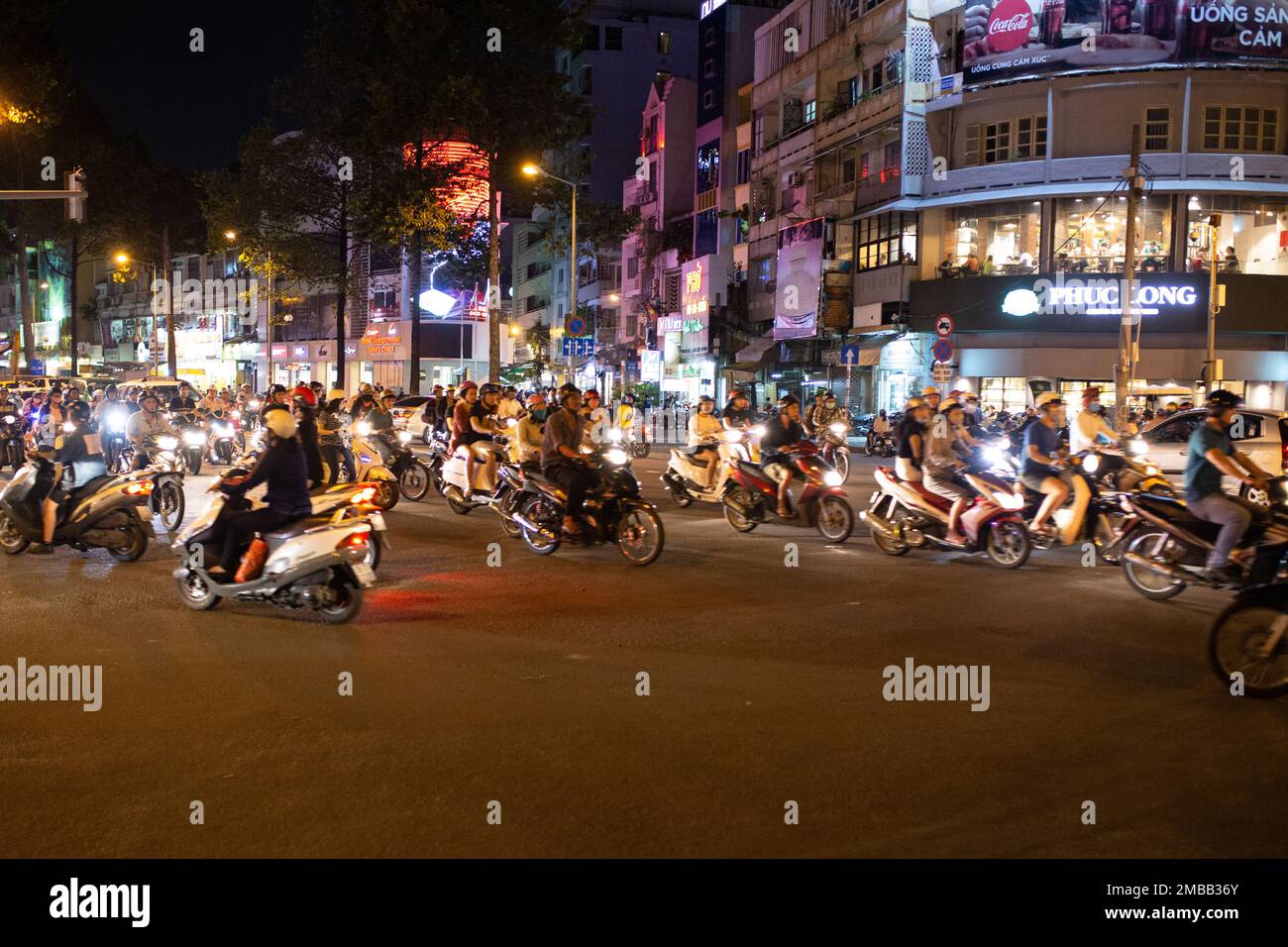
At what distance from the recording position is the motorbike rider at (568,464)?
1245 centimetres

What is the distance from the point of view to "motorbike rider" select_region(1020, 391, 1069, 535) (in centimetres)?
1182

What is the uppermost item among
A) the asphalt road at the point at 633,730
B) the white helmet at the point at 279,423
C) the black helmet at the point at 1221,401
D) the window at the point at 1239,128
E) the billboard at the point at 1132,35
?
the billboard at the point at 1132,35

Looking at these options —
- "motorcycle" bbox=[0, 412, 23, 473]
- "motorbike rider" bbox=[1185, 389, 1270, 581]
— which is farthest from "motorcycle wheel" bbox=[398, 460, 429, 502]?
"motorbike rider" bbox=[1185, 389, 1270, 581]

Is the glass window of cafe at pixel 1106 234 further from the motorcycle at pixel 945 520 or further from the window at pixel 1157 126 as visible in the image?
the motorcycle at pixel 945 520

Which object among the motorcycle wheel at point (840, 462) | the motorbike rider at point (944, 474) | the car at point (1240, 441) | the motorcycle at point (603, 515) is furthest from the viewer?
the motorcycle wheel at point (840, 462)

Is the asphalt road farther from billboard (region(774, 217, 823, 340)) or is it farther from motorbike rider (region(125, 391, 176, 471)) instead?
billboard (region(774, 217, 823, 340))

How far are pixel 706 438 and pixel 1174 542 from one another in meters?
8.83

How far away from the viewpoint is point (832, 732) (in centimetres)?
614

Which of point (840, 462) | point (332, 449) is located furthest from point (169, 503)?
point (840, 462)

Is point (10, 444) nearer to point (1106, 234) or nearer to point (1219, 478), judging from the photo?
point (1219, 478)

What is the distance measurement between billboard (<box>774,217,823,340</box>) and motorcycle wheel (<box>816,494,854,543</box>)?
2913 centimetres

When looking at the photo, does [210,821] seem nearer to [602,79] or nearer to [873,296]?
[873,296]

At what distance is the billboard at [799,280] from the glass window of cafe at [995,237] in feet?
19.4

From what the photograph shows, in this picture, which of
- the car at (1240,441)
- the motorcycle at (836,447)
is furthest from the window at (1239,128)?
the car at (1240,441)
